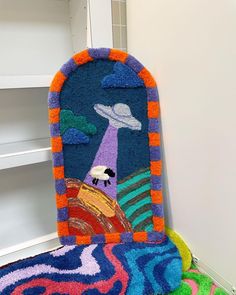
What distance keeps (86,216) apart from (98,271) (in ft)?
0.64

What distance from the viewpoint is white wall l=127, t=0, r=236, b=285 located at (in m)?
0.65

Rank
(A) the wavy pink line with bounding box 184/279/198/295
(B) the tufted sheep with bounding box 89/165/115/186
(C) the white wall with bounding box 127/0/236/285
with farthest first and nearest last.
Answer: (B) the tufted sheep with bounding box 89/165/115/186 → (A) the wavy pink line with bounding box 184/279/198/295 → (C) the white wall with bounding box 127/0/236/285

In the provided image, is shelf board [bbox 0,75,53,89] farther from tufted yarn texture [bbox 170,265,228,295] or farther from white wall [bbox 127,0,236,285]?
tufted yarn texture [bbox 170,265,228,295]

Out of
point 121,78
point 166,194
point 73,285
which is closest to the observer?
point 73,285

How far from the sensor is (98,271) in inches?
29.8

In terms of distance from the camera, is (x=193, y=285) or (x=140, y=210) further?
(x=140, y=210)

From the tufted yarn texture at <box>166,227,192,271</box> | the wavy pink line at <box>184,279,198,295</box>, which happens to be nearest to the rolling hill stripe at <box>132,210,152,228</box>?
the tufted yarn texture at <box>166,227,192,271</box>

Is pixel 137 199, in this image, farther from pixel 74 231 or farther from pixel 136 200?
pixel 74 231

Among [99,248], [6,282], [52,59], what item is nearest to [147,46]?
[52,59]

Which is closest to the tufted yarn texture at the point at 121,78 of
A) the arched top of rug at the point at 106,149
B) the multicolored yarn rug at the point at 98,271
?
the arched top of rug at the point at 106,149

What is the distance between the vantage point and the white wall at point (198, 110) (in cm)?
65

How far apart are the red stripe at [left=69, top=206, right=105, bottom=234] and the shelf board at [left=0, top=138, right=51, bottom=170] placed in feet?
0.66

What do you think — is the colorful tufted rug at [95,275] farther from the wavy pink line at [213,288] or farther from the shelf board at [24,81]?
the shelf board at [24,81]

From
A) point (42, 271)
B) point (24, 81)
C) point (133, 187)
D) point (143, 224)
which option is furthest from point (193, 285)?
point (24, 81)
